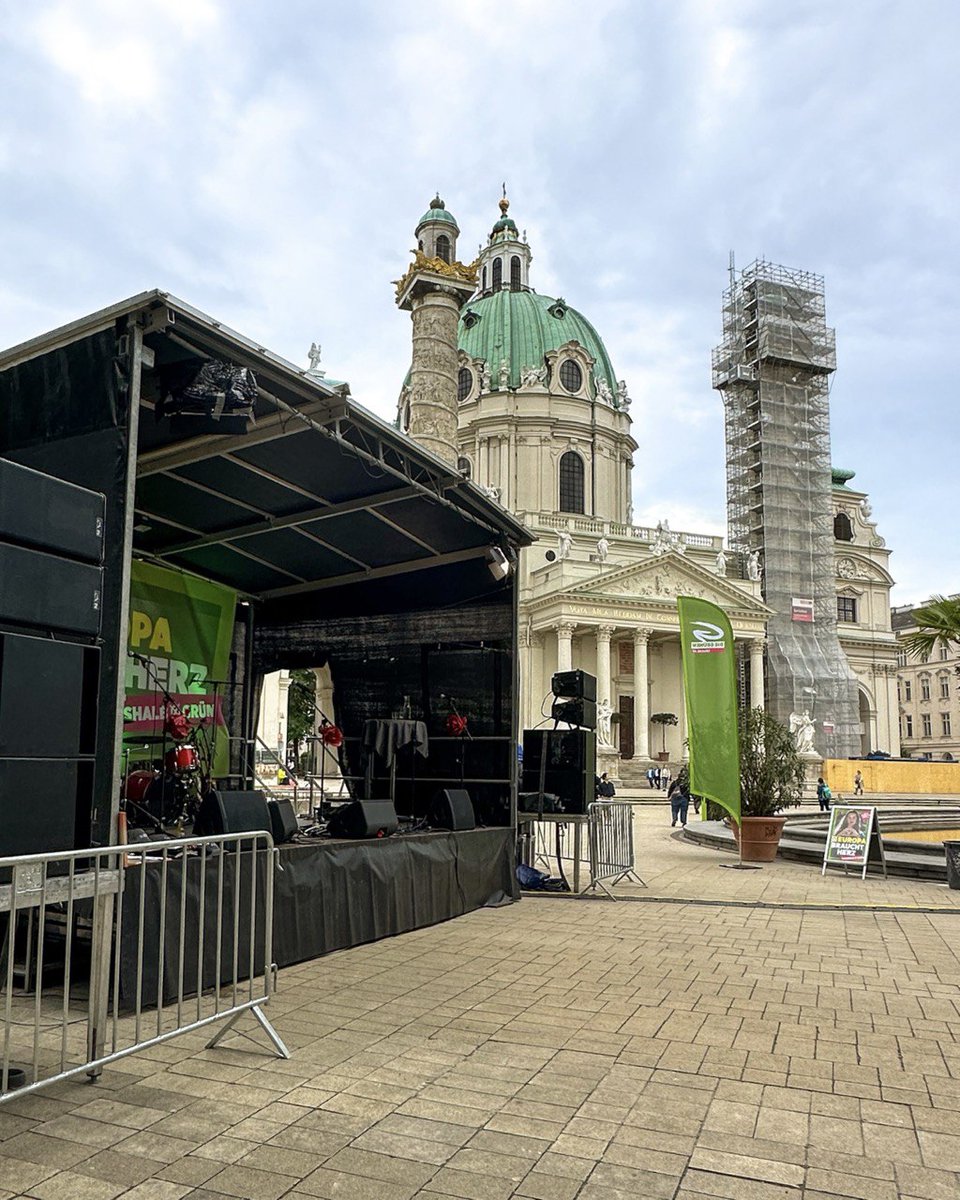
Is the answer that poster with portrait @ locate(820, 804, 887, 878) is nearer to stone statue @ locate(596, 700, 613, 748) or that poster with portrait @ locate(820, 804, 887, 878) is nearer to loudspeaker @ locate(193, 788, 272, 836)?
loudspeaker @ locate(193, 788, 272, 836)

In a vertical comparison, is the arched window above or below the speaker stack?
above

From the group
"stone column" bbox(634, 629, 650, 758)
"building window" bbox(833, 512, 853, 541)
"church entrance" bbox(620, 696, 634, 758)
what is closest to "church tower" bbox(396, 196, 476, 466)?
"stone column" bbox(634, 629, 650, 758)

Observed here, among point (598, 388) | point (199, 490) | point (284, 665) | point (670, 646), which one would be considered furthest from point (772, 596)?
point (199, 490)

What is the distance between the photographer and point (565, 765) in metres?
12.2

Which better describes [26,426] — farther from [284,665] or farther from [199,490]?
[284,665]

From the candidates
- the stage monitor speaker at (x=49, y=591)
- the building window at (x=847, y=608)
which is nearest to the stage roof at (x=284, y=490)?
the stage monitor speaker at (x=49, y=591)

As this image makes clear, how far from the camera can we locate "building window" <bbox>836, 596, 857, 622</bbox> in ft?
228

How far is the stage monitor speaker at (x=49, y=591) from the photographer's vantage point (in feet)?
14.7

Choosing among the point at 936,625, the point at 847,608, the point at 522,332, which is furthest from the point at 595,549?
the point at 936,625

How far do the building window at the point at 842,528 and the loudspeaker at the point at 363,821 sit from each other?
67.6 metres

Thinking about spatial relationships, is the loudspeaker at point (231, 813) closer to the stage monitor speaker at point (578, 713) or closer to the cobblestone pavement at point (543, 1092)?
the cobblestone pavement at point (543, 1092)

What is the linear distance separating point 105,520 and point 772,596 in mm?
53390

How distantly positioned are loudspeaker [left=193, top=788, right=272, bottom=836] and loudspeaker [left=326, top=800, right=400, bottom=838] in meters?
1.29

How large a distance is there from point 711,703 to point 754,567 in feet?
146
